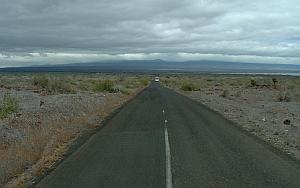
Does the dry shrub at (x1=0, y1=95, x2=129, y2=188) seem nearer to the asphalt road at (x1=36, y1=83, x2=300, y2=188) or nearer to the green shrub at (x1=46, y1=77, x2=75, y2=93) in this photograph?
the asphalt road at (x1=36, y1=83, x2=300, y2=188)


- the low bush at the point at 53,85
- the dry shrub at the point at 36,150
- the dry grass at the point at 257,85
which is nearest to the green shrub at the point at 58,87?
the low bush at the point at 53,85

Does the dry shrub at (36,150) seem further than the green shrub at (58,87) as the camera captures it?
No

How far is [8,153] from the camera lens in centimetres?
1151

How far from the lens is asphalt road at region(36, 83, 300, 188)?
855 cm

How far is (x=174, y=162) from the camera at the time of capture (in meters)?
10.6

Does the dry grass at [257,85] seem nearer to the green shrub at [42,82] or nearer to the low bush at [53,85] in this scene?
the low bush at [53,85]

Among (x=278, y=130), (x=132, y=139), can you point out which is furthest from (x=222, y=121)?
(x=132, y=139)

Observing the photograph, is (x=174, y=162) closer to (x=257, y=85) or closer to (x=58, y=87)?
(x=58, y=87)

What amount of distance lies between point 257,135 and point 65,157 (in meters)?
7.56

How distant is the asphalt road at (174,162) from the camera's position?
855 cm

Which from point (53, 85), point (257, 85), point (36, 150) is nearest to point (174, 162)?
point (36, 150)

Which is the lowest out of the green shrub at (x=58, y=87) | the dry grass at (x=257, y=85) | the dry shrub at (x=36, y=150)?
the dry grass at (x=257, y=85)

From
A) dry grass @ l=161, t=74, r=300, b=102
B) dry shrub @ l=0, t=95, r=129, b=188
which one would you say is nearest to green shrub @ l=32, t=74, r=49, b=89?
dry grass @ l=161, t=74, r=300, b=102

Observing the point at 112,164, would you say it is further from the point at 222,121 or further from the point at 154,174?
the point at 222,121
